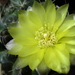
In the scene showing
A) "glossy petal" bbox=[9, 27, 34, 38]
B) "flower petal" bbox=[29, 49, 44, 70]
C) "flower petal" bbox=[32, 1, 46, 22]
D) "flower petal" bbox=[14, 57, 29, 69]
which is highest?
"flower petal" bbox=[32, 1, 46, 22]

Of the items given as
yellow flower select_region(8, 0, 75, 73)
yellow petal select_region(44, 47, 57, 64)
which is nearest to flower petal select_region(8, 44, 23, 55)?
yellow flower select_region(8, 0, 75, 73)

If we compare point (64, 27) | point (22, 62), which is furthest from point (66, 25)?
point (22, 62)

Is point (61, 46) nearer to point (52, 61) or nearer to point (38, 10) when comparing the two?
point (52, 61)

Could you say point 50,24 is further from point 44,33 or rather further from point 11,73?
point 11,73

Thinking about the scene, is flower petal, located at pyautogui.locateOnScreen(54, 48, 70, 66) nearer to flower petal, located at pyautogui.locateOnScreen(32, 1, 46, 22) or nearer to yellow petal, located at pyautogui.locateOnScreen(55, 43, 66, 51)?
yellow petal, located at pyautogui.locateOnScreen(55, 43, 66, 51)

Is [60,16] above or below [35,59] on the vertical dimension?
above

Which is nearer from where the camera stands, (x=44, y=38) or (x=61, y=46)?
(x=61, y=46)

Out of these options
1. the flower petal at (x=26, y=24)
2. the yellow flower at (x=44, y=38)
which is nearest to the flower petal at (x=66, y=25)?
the yellow flower at (x=44, y=38)
